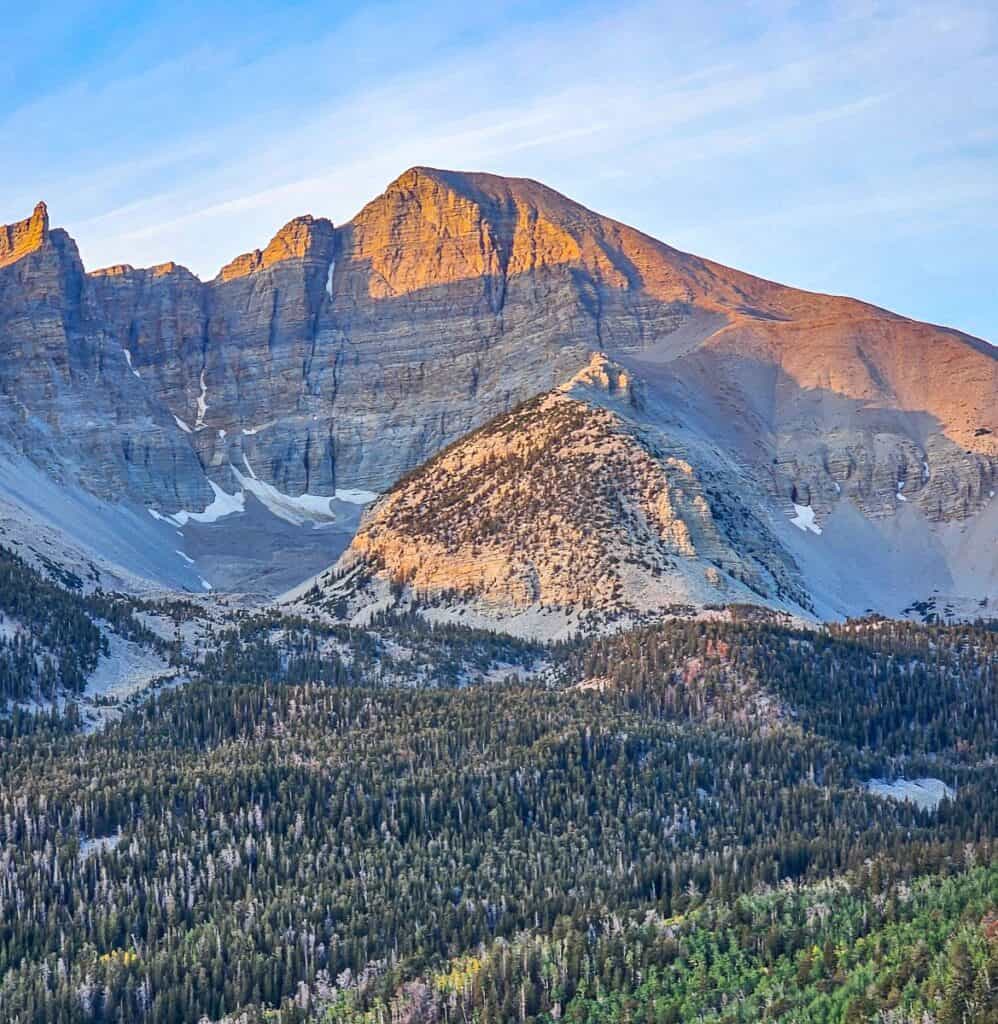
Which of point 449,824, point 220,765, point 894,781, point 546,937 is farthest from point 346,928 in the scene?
point 894,781

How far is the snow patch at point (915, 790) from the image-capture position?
6762 inches

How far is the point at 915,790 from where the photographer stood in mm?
177750

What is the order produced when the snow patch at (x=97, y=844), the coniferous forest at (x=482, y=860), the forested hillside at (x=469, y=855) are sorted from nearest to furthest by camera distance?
the coniferous forest at (x=482, y=860)
the forested hillside at (x=469, y=855)
the snow patch at (x=97, y=844)

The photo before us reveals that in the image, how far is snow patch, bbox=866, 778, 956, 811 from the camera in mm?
171750

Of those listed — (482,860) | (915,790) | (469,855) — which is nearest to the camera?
(482,860)

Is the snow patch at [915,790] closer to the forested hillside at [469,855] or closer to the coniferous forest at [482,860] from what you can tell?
the coniferous forest at [482,860]

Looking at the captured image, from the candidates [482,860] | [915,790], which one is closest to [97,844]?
[482,860]

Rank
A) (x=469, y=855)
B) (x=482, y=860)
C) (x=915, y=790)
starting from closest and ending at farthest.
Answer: (x=482, y=860), (x=469, y=855), (x=915, y=790)

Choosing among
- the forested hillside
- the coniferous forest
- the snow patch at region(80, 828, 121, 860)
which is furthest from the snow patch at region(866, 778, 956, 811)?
the snow patch at region(80, 828, 121, 860)

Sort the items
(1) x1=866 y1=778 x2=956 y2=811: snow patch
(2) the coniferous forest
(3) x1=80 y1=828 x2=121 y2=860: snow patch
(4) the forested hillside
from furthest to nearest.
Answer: (1) x1=866 y1=778 x2=956 y2=811: snow patch → (3) x1=80 y1=828 x2=121 y2=860: snow patch → (4) the forested hillside → (2) the coniferous forest

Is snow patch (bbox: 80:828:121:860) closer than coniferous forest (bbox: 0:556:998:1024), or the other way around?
coniferous forest (bbox: 0:556:998:1024)

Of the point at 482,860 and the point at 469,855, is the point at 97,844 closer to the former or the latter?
the point at 469,855

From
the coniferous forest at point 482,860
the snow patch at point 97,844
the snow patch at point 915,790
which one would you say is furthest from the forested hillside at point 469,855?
the snow patch at point 915,790

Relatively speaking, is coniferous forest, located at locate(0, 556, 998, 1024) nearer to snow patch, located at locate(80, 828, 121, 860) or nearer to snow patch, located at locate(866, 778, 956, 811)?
snow patch, located at locate(80, 828, 121, 860)
